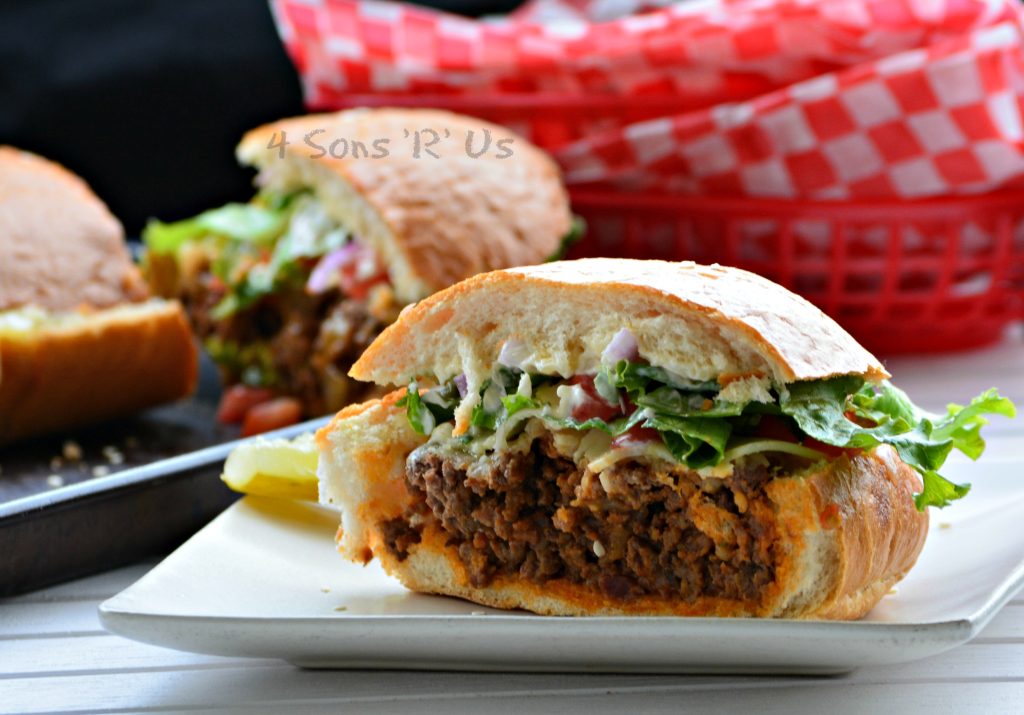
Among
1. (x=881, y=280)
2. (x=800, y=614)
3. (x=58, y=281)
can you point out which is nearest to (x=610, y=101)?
(x=881, y=280)

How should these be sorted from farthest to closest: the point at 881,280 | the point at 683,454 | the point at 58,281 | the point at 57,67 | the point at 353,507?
the point at 57,67
the point at 881,280
the point at 58,281
the point at 353,507
the point at 683,454

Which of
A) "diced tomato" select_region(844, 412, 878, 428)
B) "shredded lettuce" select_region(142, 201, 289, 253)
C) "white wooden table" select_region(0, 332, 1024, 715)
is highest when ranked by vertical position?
"shredded lettuce" select_region(142, 201, 289, 253)

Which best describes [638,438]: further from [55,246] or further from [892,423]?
[55,246]

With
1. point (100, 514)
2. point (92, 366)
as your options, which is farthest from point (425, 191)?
point (100, 514)

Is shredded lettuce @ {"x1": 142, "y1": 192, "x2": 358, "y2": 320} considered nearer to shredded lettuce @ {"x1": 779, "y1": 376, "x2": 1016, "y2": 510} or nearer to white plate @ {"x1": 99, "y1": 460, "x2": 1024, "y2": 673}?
white plate @ {"x1": 99, "y1": 460, "x2": 1024, "y2": 673}

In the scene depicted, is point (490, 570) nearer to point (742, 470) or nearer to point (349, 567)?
point (349, 567)

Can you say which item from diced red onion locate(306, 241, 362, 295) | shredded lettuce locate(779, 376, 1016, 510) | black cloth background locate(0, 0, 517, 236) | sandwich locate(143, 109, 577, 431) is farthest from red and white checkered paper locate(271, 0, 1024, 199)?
black cloth background locate(0, 0, 517, 236)

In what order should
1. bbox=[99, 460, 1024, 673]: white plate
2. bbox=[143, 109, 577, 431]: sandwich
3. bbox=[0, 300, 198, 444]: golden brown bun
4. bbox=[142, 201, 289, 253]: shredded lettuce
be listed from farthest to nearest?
1. bbox=[142, 201, 289, 253]: shredded lettuce
2. bbox=[143, 109, 577, 431]: sandwich
3. bbox=[0, 300, 198, 444]: golden brown bun
4. bbox=[99, 460, 1024, 673]: white plate
